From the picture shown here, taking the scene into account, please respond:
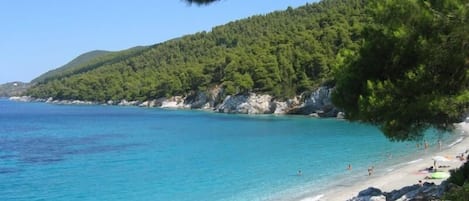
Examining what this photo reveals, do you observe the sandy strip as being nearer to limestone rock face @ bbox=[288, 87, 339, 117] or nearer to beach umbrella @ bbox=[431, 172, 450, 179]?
beach umbrella @ bbox=[431, 172, 450, 179]

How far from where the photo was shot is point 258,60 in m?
108

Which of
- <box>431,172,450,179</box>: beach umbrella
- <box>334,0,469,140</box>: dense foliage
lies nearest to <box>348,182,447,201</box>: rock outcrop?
<box>334,0,469,140</box>: dense foliage

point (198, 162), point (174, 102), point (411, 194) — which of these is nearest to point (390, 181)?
point (411, 194)

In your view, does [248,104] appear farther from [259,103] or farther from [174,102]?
[174,102]

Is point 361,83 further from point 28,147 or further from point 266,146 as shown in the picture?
point 28,147

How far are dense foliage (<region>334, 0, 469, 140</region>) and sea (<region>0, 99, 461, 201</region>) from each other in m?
3.80

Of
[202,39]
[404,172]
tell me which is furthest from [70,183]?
[202,39]

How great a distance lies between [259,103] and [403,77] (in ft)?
289

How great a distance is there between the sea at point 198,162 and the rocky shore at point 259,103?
50.3 ft

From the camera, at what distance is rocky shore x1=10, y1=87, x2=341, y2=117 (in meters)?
86.0

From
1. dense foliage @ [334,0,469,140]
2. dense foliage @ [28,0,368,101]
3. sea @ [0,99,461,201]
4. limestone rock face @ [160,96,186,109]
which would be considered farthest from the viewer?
limestone rock face @ [160,96,186,109]

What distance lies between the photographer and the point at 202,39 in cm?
19038

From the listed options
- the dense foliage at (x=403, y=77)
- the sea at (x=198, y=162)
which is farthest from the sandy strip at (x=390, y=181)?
the dense foliage at (x=403, y=77)

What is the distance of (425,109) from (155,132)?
59.9m
